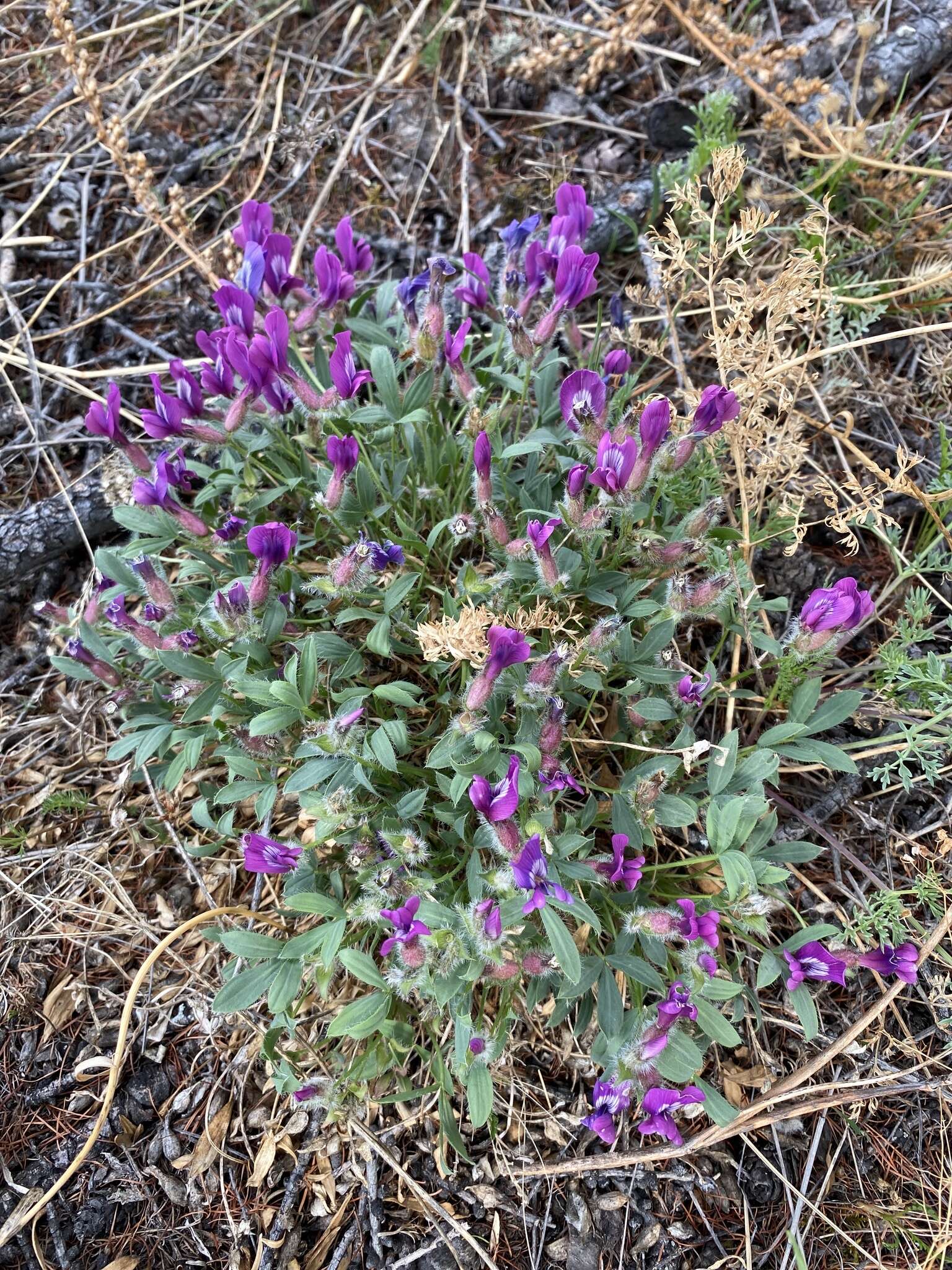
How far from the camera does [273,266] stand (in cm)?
273

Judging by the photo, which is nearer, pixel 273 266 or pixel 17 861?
pixel 273 266

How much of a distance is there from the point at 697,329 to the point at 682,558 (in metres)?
1.52

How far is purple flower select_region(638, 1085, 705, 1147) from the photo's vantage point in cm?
208

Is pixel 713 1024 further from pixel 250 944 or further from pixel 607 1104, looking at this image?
pixel 250 944

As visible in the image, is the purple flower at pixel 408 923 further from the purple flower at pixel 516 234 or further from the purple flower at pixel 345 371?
the purple flower at pixel 516 234

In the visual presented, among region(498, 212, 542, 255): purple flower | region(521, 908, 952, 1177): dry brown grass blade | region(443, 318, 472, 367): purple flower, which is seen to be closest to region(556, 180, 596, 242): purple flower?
region(498, 212, 542, 255): purple flower

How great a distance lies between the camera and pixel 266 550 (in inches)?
93.7

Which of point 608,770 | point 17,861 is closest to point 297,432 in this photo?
point 608,770

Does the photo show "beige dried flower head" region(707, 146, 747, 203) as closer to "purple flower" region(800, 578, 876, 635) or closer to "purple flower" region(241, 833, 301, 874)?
"purple flower" region(800, 578, 876, 635)

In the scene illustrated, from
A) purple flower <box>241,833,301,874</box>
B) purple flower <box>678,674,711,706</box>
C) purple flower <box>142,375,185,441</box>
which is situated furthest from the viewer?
purple flower <box>142,375,185,441</box>

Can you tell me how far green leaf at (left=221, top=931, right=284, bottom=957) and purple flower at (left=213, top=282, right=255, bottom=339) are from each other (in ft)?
5.53

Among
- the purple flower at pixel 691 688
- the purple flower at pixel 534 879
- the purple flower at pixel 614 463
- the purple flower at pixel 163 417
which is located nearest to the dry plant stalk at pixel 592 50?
the purple flower at pixel 614 463

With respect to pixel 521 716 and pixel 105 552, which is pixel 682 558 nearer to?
pixel 521 716

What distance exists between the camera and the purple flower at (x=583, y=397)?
2352 mm
